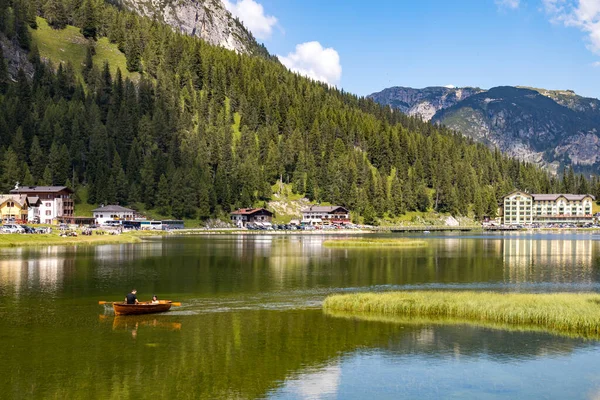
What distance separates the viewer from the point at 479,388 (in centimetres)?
3219

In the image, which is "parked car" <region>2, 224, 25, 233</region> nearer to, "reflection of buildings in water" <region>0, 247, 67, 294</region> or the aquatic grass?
"reflection of buildings in water" <region>0, 247, 67, 294</region>

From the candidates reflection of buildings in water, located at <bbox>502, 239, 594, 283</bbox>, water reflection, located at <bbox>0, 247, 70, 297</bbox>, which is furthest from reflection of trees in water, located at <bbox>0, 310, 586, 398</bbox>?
reflection of buildings in water, located at <bbox>502, 239, 594, 283</bbox>

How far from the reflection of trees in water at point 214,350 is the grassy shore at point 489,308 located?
379cm

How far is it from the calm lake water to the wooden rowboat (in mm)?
910

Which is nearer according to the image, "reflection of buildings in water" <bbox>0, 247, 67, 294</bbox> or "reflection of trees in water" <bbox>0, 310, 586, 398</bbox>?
"reflection of trees in water" <bbox>0, 310, 586, 398</bbox>

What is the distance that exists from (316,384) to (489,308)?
23.8 metres

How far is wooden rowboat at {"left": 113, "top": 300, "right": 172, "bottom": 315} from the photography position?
5134 centimetres

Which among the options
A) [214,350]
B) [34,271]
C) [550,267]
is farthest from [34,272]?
[550,267]

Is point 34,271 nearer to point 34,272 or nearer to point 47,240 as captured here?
point 34,272

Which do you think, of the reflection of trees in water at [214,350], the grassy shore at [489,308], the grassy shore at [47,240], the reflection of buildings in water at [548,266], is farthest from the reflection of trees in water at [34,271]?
the reflection of buildings in water at [548,266]

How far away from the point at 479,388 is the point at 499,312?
62.4ft

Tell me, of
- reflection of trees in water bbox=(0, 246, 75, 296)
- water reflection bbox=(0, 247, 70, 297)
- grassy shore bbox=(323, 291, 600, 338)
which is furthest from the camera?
reflection of trees in water bbox=(0, 246, 75, 296)

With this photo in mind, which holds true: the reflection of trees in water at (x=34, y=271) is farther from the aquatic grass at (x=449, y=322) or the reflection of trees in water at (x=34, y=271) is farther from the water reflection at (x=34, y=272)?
the aquatic grass at (x=449, y=322)

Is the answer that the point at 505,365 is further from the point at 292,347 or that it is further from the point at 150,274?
the point at 150,274
